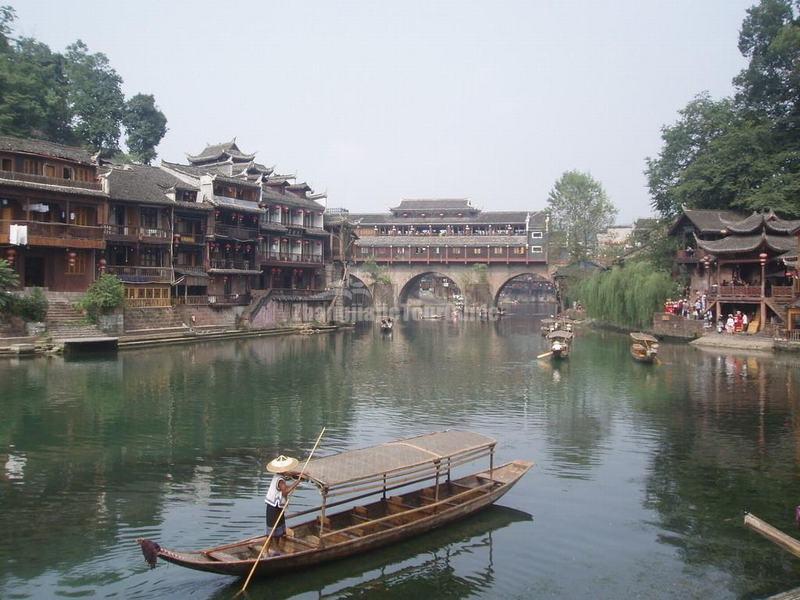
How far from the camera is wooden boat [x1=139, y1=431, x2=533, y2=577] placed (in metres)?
11.4

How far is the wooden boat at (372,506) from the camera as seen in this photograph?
11.4 m

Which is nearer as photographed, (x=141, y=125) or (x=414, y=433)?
(x=414, y=433)

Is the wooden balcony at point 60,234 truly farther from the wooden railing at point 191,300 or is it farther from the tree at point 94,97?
the tree at point 94,97

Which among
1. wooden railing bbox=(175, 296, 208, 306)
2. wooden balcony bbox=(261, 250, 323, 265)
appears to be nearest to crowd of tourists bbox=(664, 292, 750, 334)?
wooden balcony bbox=(261, 250, 323, 265)

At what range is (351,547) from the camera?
1234cm

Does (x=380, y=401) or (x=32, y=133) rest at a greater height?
(x=32, y=133)

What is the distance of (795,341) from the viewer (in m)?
39.8

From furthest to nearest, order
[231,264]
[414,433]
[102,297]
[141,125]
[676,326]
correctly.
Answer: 1. [141,125]
2. [231,264]
3. [676,326]
4. [102,297]
5. [414,433]

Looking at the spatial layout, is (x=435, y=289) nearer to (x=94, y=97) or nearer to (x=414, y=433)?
(x=94, y=97)

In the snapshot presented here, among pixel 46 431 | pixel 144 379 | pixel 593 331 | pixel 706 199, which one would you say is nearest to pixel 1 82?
pixel 144 379

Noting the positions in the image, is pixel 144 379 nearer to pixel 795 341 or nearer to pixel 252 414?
pixel 252 414

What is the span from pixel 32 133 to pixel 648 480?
170 feet

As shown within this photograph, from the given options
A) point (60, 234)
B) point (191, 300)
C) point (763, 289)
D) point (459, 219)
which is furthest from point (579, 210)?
point (60, 234)

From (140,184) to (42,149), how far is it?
7858mm
